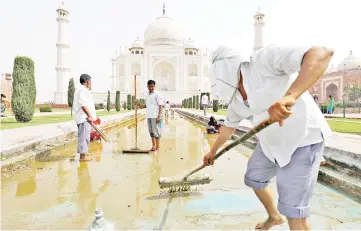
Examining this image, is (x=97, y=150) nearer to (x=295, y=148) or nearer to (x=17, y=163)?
(x=17, y=163)

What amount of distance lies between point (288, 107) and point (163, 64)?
5301cm

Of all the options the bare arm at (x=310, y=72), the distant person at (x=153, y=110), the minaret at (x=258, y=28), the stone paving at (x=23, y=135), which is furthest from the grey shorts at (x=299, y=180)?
the minaret at (x=258, y=28)

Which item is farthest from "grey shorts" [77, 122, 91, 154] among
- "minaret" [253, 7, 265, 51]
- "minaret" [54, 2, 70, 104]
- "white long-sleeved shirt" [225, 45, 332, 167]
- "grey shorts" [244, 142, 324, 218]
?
"minaret" [253, 7, 265, 51]

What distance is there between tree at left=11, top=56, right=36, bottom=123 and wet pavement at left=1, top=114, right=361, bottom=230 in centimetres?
733

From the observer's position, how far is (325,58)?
123cm

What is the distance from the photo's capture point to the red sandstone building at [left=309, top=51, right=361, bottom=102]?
35500mm

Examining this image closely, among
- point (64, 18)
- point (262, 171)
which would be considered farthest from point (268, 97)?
point (64, 18)

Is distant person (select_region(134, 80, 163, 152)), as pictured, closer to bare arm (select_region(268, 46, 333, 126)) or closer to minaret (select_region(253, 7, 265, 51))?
bare arm (select_region(268, 46, 333, 126))

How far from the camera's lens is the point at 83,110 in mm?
4188

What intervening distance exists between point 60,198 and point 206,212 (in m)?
1.34

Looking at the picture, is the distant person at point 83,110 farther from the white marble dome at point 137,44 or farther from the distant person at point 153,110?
the white marble dome at point 137,44

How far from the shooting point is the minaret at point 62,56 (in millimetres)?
34938

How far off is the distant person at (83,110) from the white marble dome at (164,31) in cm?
4890

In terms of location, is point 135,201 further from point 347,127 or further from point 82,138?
point 347,127
